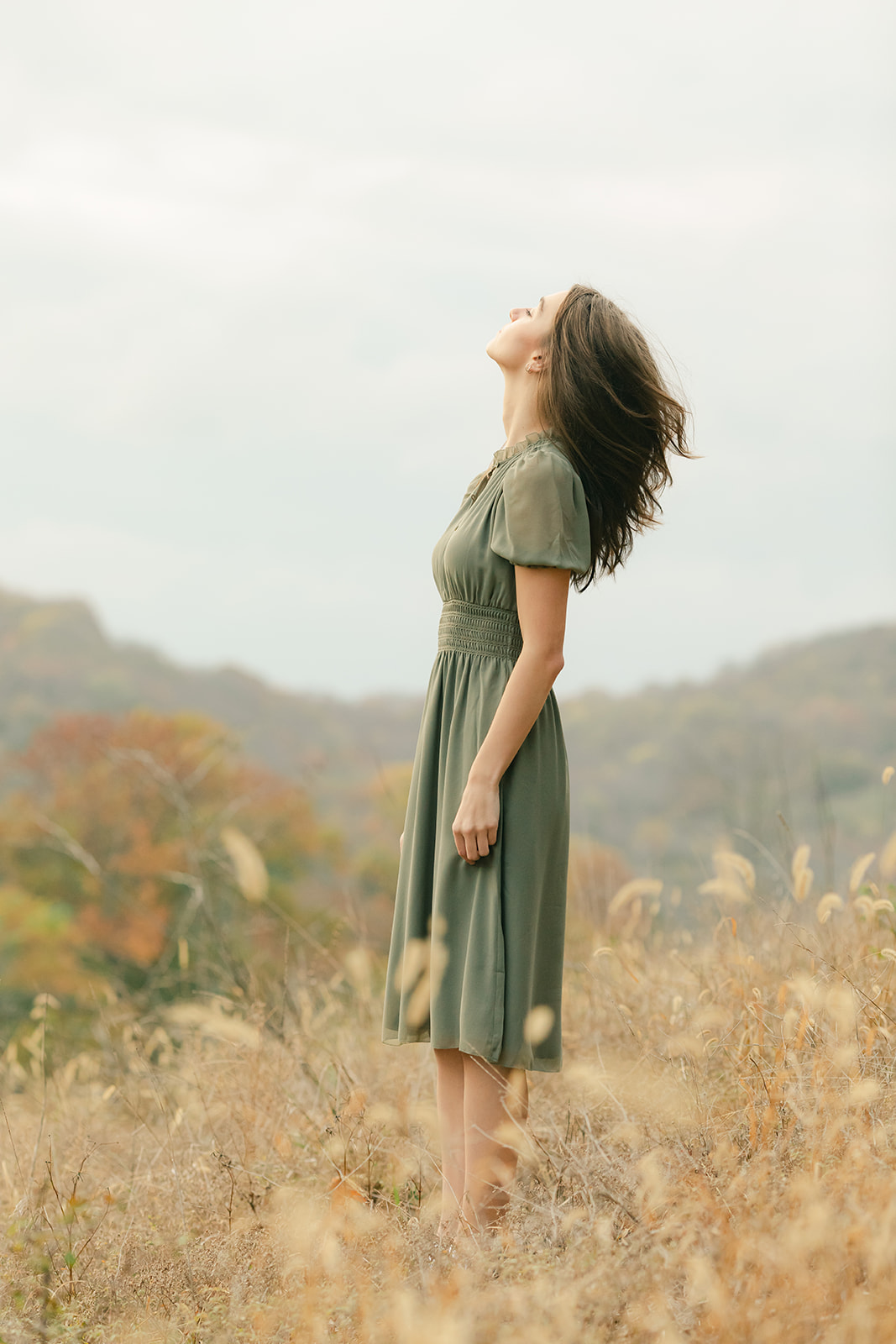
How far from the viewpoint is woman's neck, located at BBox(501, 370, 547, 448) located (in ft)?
7.44

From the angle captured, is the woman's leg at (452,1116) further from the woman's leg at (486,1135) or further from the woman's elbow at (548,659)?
the woman's elbow at (548,659)

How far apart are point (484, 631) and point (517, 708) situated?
0.75 feet

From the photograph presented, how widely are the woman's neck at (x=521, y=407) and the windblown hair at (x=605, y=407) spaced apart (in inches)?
0.6

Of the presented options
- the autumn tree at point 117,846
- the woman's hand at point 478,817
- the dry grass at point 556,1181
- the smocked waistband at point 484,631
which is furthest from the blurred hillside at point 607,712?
the woman's hand at point 478,817

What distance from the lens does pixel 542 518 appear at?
208 centimetres

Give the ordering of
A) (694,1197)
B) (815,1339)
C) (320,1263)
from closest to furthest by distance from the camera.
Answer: (815,1339), (694,1197), (320,1263)

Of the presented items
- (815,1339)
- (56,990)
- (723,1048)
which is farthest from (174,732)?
(815,1339)

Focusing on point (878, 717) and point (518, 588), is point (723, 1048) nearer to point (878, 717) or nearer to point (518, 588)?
point (518, 588)

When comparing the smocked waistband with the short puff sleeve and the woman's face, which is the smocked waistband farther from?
the woman's face

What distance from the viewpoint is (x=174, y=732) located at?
13.9m

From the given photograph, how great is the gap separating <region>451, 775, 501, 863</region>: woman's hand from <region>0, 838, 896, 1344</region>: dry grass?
0.49m

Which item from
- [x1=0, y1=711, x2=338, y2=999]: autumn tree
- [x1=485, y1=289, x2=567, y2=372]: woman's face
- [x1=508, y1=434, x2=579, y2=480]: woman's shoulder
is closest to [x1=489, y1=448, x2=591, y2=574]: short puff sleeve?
[x1=508, y1=434, x2=579, y2=480]: woman's shoulder

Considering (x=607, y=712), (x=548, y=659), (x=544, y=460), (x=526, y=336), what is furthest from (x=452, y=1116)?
(x=607, y=712)

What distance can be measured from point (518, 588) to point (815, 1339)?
1.29 metres
